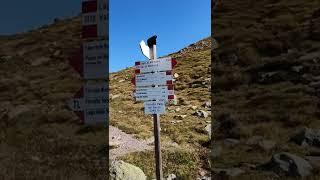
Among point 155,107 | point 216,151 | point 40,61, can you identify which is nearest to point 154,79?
point 155,107

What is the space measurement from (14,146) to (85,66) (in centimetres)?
2085

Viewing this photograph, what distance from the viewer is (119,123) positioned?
29703 millimetres

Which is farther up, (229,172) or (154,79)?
(154,79)

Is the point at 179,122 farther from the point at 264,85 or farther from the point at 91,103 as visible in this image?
the point at 91,103

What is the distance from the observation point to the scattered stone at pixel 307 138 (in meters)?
20.0

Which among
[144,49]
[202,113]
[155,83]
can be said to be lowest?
[202,113]

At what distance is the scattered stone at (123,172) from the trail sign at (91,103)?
10750 mm

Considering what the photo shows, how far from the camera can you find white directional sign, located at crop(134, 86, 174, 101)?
1180 centimetres

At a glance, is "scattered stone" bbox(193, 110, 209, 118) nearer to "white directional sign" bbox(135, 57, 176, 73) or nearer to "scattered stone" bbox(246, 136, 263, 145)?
"scattered stone" bbox(246, 136, 263, 145)

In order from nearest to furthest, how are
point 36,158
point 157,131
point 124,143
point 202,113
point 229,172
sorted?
point 157,131, point 229,172, point 36,158, point 124,143, point 202,113

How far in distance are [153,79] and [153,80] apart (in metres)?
0.02

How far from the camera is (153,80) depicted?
11.9 meters

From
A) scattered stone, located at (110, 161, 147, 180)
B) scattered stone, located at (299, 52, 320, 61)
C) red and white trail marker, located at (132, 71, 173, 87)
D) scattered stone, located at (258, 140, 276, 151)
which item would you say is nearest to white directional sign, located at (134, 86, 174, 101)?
red and white trail marker, located at (132, 71, 173, 87)

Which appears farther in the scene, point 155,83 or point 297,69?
point 297,69
